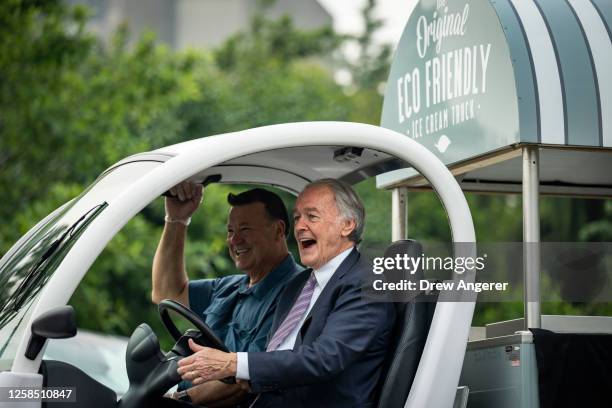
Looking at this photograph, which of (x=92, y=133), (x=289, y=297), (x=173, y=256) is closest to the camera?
(x=289, y=297)

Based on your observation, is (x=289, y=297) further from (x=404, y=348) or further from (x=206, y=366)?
(x=206, y=366)

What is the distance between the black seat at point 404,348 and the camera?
12.9ft

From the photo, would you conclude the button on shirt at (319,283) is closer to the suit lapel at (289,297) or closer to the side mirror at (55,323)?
the suit lapel at (289,297)

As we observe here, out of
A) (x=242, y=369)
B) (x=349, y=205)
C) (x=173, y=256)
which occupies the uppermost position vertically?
(x=349, y=205)

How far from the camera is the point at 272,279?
4.89m

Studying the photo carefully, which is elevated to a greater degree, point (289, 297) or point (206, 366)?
point (289, 297)

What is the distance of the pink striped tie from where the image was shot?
4.21 m

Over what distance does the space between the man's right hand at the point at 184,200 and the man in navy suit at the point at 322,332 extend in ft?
2.18

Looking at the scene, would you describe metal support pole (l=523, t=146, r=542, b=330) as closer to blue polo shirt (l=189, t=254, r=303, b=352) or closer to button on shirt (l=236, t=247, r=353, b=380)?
button on shirt (l=236, t=247, r=353, b=380)

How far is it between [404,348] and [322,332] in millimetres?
311

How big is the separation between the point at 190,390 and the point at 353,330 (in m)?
0.73

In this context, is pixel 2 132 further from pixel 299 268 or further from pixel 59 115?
pixel 299 268

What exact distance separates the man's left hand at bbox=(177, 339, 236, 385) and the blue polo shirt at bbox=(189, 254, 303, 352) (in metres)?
0.74

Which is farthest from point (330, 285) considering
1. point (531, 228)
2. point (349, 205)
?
point (531, 228)
